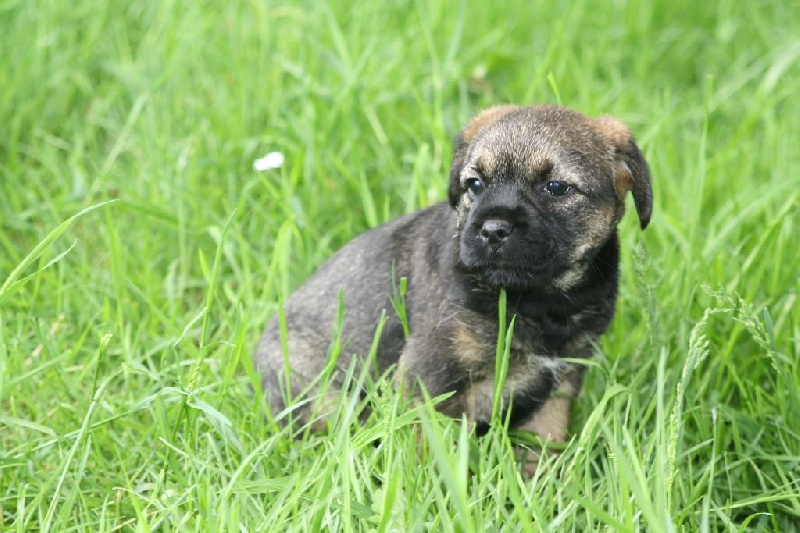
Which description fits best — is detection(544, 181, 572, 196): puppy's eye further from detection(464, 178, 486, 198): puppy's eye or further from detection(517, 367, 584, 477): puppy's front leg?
detection(517, 367, 584, 477): puppy's front leg

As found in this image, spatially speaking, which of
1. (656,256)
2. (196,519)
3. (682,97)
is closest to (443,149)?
(656,256)

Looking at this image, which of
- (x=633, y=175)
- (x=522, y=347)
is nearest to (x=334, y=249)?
(x=522, y=347)

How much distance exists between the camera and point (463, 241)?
3.32 metres

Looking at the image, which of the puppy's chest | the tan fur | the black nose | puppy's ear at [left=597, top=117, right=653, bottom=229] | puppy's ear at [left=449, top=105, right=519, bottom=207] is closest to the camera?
the black nose

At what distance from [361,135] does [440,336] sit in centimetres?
193

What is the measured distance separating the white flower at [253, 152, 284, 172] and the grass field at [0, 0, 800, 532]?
A: 0.10 m

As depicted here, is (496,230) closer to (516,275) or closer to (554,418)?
(516,275)

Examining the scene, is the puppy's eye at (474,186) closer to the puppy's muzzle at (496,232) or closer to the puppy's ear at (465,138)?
the puppy's ear at (465,138)

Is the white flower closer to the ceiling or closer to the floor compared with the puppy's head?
closer to the floor

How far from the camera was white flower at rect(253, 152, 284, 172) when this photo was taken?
4.43 meters

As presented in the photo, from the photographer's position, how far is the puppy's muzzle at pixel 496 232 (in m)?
3.21

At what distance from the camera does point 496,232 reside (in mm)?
3211

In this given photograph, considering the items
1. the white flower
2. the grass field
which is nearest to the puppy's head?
the grass field

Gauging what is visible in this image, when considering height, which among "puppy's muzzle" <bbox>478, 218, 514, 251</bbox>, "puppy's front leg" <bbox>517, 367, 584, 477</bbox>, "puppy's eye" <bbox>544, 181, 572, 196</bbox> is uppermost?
→ "puppy's eye" <bbox>544, 181, 572, 196</bbox>
